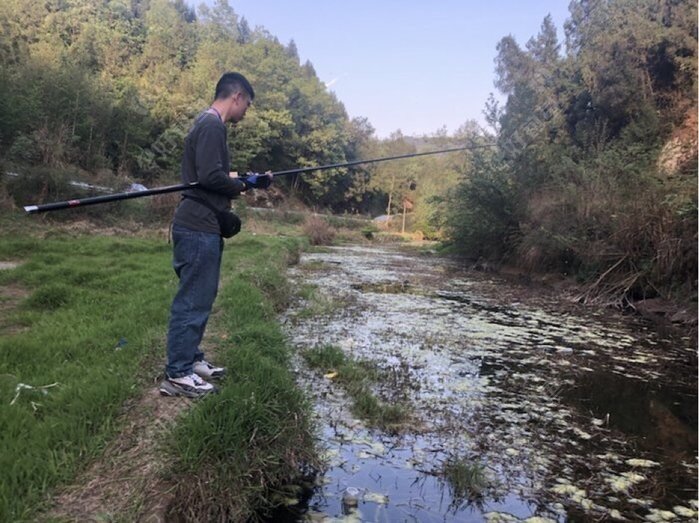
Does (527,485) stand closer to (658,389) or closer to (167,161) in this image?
(658,389)

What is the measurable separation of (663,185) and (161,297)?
1076 centimetres

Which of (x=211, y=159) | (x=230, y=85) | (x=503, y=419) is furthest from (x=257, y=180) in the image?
(x=503, y=419)

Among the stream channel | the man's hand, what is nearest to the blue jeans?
the man's hand

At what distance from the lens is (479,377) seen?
604 centimetres

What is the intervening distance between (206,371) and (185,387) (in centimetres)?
43

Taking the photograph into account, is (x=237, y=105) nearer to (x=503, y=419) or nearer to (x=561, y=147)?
(x=503, y=419)

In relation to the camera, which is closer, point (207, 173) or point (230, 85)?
point (207, 173)

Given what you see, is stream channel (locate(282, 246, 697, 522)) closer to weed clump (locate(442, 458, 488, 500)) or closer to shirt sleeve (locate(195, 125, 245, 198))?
weed clump (locate(442, 458, 488, 500))

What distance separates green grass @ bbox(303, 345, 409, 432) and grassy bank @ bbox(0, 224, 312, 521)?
68cm

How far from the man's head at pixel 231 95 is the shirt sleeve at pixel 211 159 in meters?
0.25

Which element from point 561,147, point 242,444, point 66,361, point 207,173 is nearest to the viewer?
point 242,444

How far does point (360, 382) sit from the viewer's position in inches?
212

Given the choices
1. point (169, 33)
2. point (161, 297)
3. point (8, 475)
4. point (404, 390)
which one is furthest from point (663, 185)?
point (169, 33)

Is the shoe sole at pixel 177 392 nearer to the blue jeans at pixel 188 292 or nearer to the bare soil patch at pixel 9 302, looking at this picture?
the blue jeans at pixel 188 292
